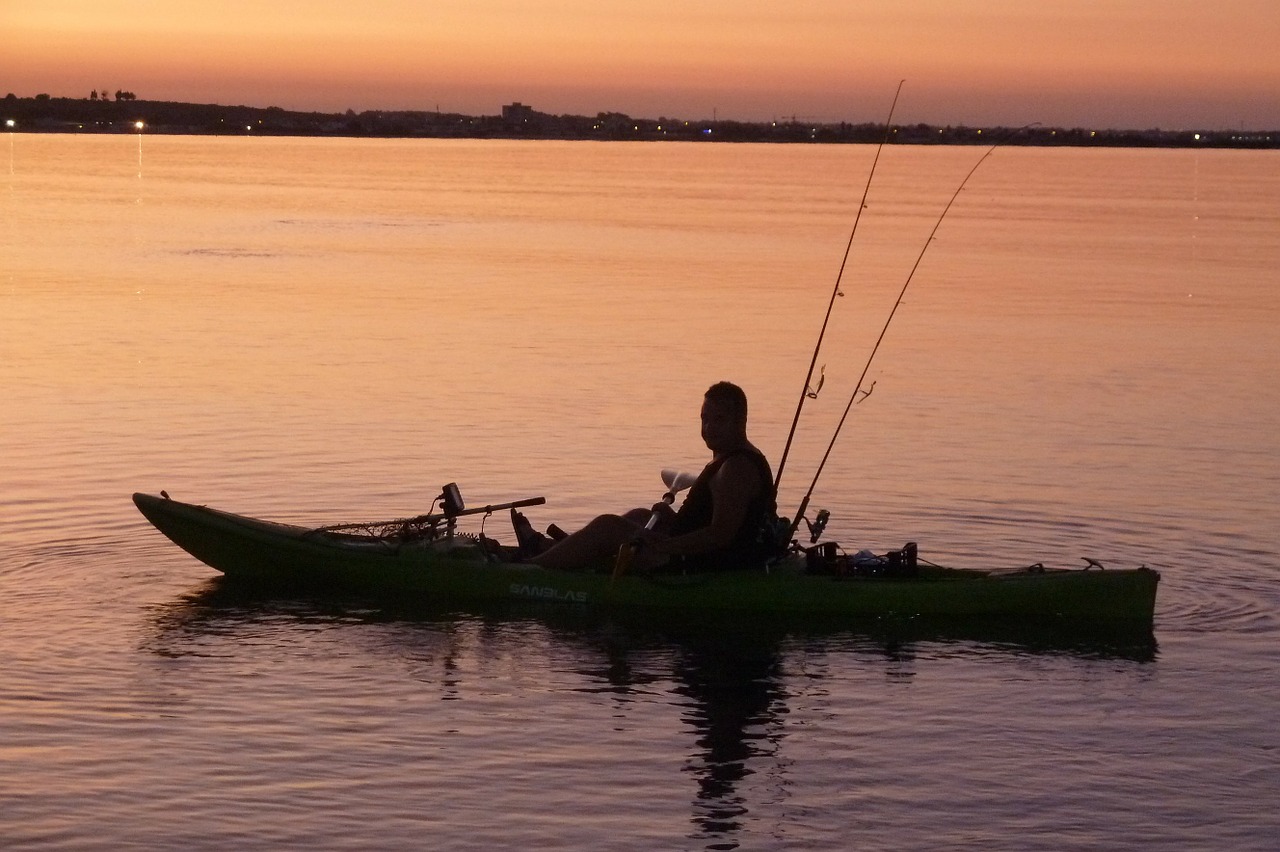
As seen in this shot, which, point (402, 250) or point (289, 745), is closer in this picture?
point (289, 745)

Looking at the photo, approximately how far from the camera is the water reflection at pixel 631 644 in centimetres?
873

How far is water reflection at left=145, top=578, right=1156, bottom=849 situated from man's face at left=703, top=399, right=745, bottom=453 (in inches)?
42.5

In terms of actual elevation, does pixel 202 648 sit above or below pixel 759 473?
below

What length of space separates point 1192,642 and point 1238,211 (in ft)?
179

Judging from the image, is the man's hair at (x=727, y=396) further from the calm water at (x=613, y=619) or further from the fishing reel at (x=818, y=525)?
the calm water at (x=613, y=619)

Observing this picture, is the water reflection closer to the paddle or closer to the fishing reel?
the paddle

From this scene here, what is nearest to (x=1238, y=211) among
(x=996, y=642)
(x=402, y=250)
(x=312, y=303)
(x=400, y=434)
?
(x=402, y=250)

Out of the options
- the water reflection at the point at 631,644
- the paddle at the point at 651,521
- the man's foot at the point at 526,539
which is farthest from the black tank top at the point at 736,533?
the man's foot at the point at 526,539

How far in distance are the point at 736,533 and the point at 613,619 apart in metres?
0.85

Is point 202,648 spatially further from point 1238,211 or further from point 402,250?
point 1238,211

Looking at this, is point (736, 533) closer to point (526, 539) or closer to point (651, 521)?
point (651, 521)

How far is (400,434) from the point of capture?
15484 mm

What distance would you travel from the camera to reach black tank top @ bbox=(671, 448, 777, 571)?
973cm

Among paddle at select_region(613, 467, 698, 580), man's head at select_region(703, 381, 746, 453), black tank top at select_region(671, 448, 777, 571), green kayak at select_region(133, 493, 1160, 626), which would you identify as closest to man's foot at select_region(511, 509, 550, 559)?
green kayak at select_region(133, 493, 1160, 626)
